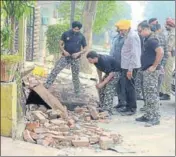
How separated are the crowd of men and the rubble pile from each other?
0.60 m

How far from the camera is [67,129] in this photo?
21.7 feet

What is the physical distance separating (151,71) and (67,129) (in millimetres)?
1853

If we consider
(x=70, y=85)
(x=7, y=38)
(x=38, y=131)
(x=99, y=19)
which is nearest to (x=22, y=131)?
(x=38, y=131)

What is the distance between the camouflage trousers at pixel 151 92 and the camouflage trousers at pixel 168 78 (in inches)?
103

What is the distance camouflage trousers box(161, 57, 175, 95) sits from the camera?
401 inches

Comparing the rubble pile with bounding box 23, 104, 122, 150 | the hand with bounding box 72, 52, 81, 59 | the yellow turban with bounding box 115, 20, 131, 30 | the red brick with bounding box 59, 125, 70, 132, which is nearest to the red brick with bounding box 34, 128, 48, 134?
the rubble pile with bounding box 23, 104, 122, 150

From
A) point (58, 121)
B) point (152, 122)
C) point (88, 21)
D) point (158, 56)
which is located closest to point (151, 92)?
point (152, 122)

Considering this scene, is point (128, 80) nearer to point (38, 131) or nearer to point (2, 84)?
point (38, 131)

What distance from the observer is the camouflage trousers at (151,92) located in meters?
7.46

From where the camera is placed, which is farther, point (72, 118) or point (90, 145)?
point (72, 118)

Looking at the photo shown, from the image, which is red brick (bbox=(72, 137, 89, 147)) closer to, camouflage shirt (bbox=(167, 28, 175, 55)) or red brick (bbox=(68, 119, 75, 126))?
red brick (bbox=(68, 119, 75, 126))

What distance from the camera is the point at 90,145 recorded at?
6035 millimetres

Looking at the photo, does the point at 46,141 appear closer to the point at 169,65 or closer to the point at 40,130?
the point at 40,130

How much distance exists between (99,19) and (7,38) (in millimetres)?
13836
